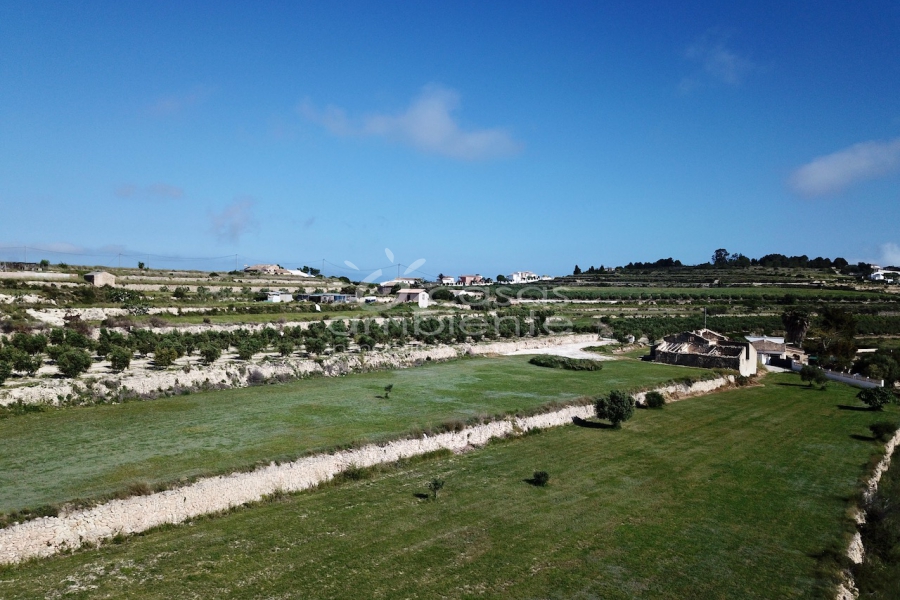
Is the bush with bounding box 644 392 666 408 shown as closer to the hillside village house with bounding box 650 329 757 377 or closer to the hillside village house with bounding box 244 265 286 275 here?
the hillside village house with bounding box 650 329 757 377

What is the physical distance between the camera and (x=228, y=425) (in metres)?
19.9

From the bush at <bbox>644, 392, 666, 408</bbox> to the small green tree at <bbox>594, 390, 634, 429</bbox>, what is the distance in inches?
172

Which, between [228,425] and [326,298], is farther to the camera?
[326,298]

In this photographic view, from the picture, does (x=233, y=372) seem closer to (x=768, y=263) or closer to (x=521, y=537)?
(x=521, y=537)

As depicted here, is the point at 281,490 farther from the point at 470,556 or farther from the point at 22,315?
the point at 22,315

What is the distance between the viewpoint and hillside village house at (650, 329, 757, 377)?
37312 millimetres

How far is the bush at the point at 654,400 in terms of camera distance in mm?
28297

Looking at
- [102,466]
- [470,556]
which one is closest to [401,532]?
[470,556]

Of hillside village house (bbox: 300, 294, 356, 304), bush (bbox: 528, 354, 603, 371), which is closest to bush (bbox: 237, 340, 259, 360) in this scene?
bush (bbox: 528, 354, 603, 371)

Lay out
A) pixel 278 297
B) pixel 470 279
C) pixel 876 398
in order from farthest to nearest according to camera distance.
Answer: pixel 470 279 → pixel 278 297 → pixel 876 398

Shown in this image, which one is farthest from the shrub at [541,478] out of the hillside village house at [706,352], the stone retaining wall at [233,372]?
the hillside village house at [706,352]

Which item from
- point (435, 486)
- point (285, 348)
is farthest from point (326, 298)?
point (435, 486)

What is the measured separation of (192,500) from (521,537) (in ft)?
26.5

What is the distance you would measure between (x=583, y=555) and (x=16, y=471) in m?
14.3
